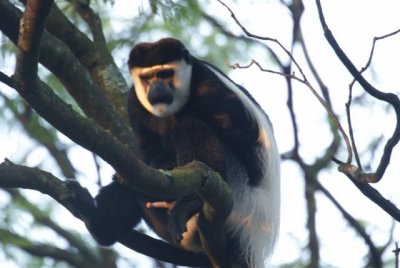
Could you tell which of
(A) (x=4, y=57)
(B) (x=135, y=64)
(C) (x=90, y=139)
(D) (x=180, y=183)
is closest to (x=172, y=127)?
(B) (x=135, y=64)

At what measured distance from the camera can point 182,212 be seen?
2.90 m

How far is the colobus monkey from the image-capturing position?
335 centimetres

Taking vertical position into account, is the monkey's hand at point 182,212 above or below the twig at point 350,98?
below

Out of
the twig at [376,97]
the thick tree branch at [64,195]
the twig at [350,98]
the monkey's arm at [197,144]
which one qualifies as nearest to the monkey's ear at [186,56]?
the monkey's arm at [197,144]

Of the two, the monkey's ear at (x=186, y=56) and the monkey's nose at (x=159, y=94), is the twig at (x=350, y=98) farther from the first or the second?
the monkey's ear at (x=186, y=56)

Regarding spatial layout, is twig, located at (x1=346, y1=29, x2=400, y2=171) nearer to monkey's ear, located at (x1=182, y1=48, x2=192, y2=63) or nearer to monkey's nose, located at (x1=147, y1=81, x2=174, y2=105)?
monkey's nose, located at (x1=147, y1=81, x2=174, y2=105)

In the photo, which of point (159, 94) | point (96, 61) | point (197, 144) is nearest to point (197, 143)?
point (197, 144)

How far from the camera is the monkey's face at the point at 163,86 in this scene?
11.6ft

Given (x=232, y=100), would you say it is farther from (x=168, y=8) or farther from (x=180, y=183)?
(x=180, y=183)

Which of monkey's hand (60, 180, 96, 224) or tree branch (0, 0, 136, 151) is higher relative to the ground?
tree branch (0, 0, 136, 151)

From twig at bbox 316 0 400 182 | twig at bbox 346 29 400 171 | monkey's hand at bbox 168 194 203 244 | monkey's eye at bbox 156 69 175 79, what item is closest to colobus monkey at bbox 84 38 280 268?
monkey's eye at bbox 156 69 175 79

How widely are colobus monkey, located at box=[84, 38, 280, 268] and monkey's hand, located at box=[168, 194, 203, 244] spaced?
305mm

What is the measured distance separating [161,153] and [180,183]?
3.98 ft

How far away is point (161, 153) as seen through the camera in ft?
11.8
